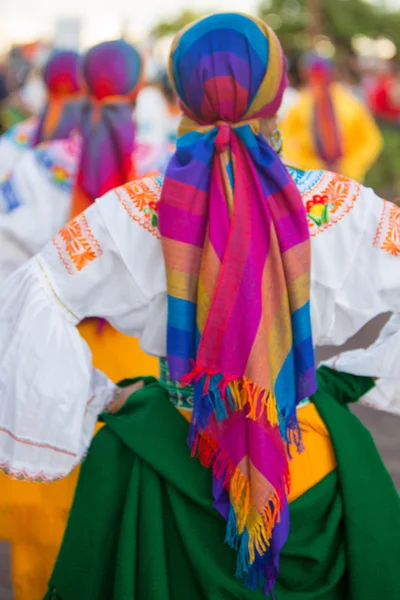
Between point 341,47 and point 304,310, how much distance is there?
17878 millimetres

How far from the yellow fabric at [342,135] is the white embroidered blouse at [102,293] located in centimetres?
520

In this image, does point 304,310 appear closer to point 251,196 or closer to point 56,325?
point 251,196

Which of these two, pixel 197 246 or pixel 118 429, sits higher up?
pixel 197 246

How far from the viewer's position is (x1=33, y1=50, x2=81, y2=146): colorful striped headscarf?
475cm

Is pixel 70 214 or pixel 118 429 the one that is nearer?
pixel 118 429

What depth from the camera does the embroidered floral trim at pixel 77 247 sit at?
1.93 metres

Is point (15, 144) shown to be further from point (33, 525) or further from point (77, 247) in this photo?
point (77, 247)

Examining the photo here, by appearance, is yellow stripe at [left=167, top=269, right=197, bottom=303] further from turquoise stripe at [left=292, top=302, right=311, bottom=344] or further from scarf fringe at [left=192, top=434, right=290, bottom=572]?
scarf fringe at [left=192, top=434, right=290, bottom=572]

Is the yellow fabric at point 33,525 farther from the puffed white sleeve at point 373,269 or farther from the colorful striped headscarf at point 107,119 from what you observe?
the colorful striped headscarf at point 107,119

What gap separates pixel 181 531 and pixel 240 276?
0.59m

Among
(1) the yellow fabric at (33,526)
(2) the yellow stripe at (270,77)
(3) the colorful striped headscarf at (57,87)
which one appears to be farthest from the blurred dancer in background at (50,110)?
(2) the yellow stripe at (270,77)

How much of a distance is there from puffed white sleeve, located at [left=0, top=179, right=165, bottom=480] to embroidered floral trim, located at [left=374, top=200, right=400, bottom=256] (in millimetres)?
506

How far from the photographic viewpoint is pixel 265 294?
1.88m

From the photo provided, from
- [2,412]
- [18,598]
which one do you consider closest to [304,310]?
[2,412]
